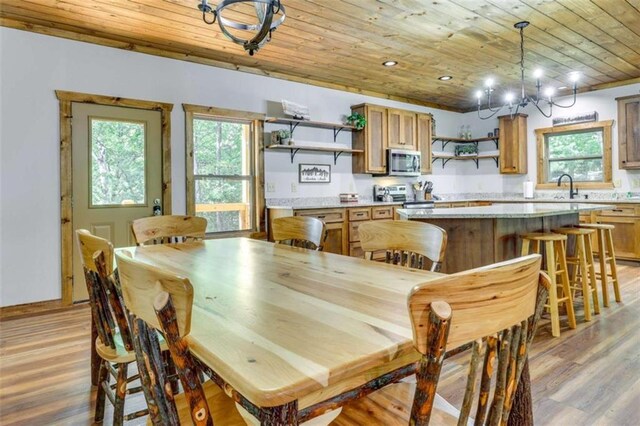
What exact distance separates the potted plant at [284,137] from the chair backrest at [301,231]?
261cm

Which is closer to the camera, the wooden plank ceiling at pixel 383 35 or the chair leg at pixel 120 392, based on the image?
the chair leg at pixel 120 392

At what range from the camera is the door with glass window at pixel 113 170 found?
368cm

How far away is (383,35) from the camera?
3721 millimetres

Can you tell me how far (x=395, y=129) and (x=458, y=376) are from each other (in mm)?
4223

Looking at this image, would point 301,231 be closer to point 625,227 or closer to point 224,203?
point 224,203

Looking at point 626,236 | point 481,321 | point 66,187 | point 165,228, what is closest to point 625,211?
point 626,236

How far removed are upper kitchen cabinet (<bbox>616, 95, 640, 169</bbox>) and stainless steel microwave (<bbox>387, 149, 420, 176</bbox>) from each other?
9.04 feet

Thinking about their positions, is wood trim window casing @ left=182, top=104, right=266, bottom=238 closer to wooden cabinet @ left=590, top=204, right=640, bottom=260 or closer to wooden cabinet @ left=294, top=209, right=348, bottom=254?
wooden cabinet @ left=294, top=209, right=348, bottom=254

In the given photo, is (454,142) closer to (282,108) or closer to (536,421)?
(282,108)

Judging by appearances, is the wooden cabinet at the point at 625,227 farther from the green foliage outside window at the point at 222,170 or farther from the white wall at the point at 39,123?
the white wall at the point at 39,123

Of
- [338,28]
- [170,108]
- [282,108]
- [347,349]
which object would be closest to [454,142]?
[282,108]

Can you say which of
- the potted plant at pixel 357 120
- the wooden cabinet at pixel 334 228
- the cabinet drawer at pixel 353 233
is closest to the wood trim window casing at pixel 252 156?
the wooden cabinet at pixel 334 228

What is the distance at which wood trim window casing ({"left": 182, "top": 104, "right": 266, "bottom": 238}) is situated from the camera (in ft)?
13.9

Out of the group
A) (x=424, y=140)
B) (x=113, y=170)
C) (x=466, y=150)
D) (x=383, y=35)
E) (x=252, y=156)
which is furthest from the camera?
(x=466, y=150)
